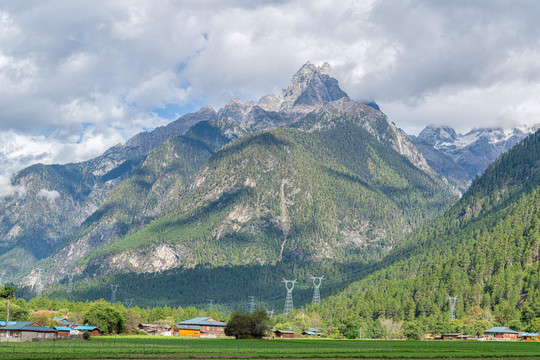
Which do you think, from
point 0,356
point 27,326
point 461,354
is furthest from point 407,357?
point 27,326

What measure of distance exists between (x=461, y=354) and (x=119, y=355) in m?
70.1

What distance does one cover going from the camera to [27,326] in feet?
609

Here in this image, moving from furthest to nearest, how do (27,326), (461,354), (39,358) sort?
1. (27,326)
2. (461,354)
3. (39,358)

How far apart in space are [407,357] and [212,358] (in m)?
38.4

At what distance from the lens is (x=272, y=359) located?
391 ft

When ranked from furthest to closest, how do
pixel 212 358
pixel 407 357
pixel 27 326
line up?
1. pixel 27 326
2. pixel 407 357
3. pixel 212 358

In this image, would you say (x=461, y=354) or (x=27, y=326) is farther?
(x=27, y=326)

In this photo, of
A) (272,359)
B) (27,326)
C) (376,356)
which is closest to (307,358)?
(272,359)

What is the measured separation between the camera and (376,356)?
424 feet

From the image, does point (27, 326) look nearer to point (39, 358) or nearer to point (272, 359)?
point (39, 358)

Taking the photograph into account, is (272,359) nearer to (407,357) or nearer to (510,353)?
(407,357)

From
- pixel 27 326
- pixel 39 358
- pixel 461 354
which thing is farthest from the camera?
pixel 27 326

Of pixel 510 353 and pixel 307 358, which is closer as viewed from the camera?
pixel 307 358

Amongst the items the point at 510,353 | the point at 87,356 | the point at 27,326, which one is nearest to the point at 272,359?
the point at 87,356
